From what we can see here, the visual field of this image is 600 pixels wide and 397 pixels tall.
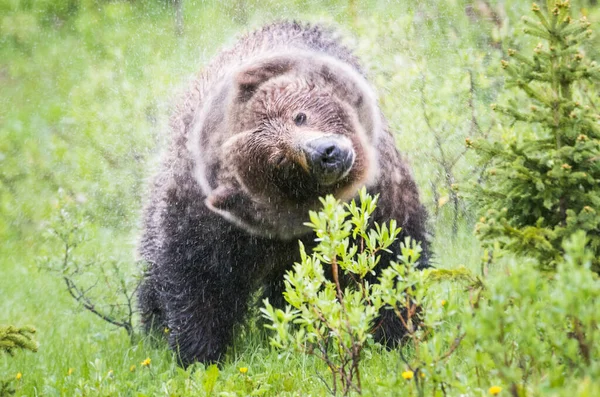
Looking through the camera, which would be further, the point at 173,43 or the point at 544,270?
the point at 173,43

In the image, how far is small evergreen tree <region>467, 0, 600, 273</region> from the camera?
295 centimetres

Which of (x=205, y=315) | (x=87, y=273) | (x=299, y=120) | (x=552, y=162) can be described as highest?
(x=552, y=162)

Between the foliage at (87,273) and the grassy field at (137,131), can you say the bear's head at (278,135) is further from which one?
the foliage at (87,273)

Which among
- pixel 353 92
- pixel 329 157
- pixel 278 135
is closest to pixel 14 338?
pixel 329 157

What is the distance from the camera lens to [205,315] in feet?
15.8

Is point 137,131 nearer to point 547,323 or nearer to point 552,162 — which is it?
point 552,162

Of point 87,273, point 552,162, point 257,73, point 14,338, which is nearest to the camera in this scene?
point 552,162

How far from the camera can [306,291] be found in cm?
289

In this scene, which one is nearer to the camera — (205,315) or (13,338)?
(13,338)

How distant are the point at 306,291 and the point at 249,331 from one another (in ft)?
7.28

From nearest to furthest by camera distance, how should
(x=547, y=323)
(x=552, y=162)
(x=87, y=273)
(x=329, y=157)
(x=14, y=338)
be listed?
(x=547, y=323) < (x=552, y=162) < (x=14, y=338) < (x=329, y=157) < (x=87, y=273)

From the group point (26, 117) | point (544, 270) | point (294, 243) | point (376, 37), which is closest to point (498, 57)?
point (376, 37)

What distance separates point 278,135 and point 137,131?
4.03 m

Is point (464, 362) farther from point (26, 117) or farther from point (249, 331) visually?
point (26, 117)
